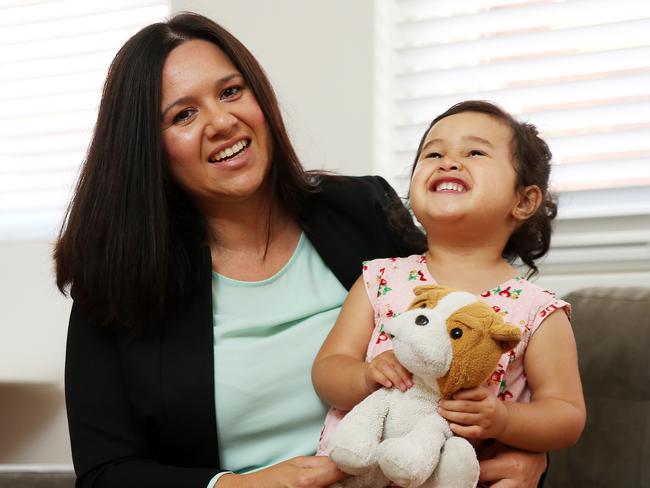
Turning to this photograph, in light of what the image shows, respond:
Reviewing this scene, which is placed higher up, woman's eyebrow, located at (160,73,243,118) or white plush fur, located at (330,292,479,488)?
woman's eyebrow, located at (160,73,243,118)

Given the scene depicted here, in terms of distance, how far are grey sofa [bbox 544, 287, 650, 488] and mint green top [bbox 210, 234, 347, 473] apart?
60 cm

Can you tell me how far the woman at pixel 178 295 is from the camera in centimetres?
154

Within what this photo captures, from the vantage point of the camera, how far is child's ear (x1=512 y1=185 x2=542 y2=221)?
57.4 inches

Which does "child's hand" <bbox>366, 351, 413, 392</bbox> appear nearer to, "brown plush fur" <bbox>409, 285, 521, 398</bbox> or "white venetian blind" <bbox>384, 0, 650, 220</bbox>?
"brown plush fur" <bbox>409, 285, 521, 398</bbox>

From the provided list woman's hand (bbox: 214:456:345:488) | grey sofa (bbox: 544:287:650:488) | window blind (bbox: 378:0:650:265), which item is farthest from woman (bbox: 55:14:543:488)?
window blind (bbox: 378:0:650:265)

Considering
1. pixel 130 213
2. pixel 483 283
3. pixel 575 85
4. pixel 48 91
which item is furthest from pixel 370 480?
pixel 48 91

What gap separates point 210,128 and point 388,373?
61cm

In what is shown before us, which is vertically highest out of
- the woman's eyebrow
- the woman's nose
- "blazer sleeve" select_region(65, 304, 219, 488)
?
the woman's eyebrow

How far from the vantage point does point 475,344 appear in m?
1.10

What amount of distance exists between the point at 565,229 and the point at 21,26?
78.6 inches

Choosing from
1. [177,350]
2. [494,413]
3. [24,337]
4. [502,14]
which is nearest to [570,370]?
[494,413]

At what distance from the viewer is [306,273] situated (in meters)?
1.68

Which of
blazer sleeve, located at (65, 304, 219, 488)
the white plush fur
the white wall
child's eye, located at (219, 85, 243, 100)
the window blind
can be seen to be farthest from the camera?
the white wall

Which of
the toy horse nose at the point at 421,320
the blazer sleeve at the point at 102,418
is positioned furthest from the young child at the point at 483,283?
the blazer sleeve at the point at 102,418
